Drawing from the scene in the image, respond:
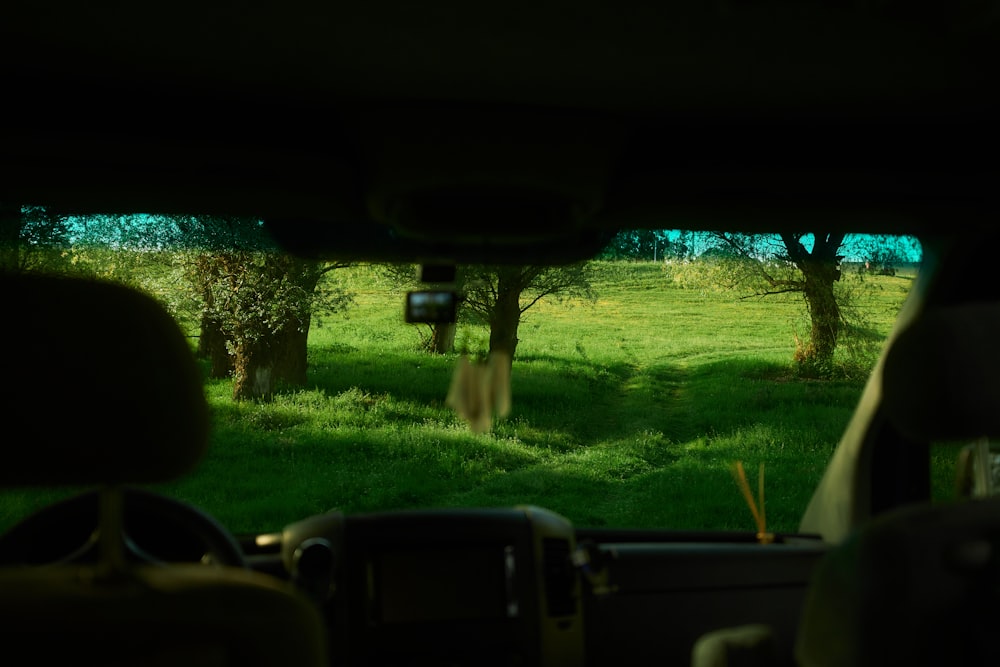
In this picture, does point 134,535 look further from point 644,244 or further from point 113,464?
point 644,244

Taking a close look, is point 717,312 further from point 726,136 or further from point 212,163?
point 212,163

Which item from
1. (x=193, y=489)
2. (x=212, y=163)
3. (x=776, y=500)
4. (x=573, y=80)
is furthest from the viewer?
(x=193, y=489)

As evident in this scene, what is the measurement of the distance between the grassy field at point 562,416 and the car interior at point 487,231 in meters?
0.54

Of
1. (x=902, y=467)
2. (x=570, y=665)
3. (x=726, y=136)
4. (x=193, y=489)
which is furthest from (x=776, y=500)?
(x=193, y=489)

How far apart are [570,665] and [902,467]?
111cm

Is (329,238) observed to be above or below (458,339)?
above

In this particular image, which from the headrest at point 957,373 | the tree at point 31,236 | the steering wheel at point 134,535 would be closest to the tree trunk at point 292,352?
the tree at point 31,236

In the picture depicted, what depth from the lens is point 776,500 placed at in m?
3.41

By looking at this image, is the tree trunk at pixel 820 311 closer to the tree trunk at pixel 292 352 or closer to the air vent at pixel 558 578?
the air vent at pixel 558 578

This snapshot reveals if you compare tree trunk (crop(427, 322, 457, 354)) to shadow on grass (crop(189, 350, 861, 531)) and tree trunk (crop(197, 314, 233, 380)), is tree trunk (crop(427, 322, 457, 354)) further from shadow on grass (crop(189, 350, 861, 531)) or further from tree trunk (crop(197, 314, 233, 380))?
tree trunk (crop(197, 314, 233, 380))

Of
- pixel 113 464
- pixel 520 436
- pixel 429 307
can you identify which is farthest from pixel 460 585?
pixel 113 464

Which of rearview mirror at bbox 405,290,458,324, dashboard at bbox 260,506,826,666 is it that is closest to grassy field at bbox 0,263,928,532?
dashboard at bbox 260,506,826,666

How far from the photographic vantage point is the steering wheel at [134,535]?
196 cm

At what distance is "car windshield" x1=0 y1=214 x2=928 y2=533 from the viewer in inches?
136
